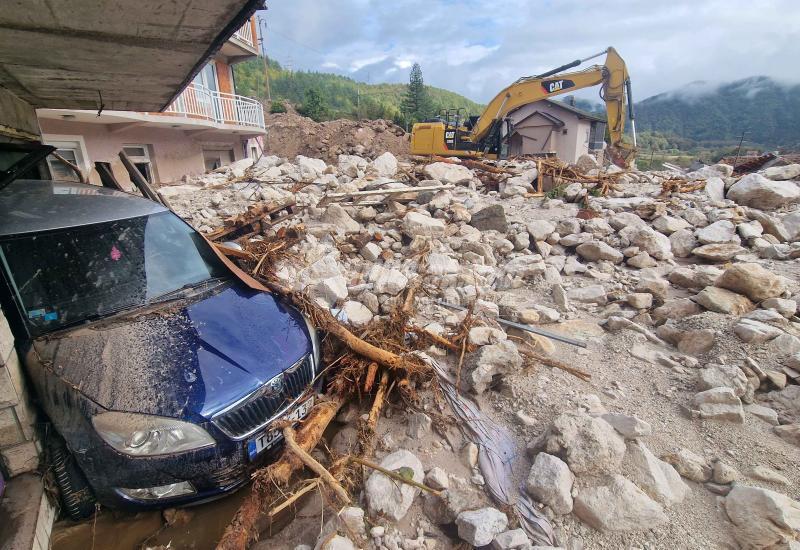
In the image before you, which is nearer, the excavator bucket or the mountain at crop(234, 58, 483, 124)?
the excavator bucket

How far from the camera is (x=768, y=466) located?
2.36 metres

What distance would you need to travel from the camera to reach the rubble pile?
6.87 ft

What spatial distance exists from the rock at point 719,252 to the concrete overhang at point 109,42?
6.58 meters

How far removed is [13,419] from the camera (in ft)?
7.32

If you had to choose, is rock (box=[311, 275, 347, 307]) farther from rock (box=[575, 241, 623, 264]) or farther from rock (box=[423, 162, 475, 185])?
rock (box=[423, 162, 475, 185])

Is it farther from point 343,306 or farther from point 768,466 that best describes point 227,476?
point 768,466

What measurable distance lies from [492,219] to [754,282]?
143 inches

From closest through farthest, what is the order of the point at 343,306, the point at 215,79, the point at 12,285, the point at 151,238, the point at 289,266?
the point at 12,285
the point at 151,238
the point at 343,306
the point at 289,266
the point at 215,79

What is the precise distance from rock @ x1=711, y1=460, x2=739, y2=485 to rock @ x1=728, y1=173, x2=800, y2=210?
8087 mm

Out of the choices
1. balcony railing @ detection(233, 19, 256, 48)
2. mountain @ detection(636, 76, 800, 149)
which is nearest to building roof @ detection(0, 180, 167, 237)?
balcony railing @ detection(233, 19, 256, 48)

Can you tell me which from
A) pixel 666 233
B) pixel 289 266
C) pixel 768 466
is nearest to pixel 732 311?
pixel 768 466

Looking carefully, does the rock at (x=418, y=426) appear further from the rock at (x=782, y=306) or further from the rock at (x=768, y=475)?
the rock at (x=782, y=306)

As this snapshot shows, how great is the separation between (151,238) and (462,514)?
3115 millimetres

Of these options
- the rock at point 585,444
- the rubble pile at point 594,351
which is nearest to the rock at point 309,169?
the rubble pile at point 594,351
